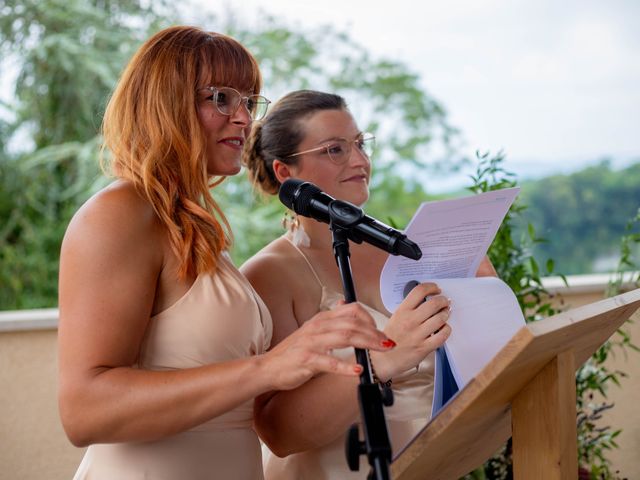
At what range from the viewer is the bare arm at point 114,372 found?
4.65ft

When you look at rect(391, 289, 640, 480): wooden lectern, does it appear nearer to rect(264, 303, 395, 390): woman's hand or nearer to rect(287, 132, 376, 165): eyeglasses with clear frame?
rect(264, 303, 395, 390): woman's hand

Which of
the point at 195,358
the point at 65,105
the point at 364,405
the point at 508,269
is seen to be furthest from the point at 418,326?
the point at 65,105

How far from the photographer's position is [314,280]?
222 centimetres

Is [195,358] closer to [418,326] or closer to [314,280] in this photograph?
[418,326]

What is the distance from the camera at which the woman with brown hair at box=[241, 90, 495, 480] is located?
76.0 inches

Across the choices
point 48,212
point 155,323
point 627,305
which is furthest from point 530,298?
point 48,212

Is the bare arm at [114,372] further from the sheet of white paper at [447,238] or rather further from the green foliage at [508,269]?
the green foliage at [508,269]

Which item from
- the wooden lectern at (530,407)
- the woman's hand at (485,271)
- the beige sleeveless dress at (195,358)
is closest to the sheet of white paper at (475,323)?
the wooden lectern at (530,407)

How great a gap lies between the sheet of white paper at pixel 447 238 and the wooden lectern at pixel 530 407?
272mm

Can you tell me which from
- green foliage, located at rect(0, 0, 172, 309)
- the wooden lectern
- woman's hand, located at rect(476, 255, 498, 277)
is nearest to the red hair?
the wooden lectern

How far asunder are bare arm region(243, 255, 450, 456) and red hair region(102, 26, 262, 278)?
0.41 metres

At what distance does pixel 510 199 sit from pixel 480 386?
0.52m

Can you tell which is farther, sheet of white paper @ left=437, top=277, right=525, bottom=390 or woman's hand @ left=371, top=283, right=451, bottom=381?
sheet of white paper @ left=437, top=277, right=525, bottom=390

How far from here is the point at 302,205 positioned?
54.2 inches
